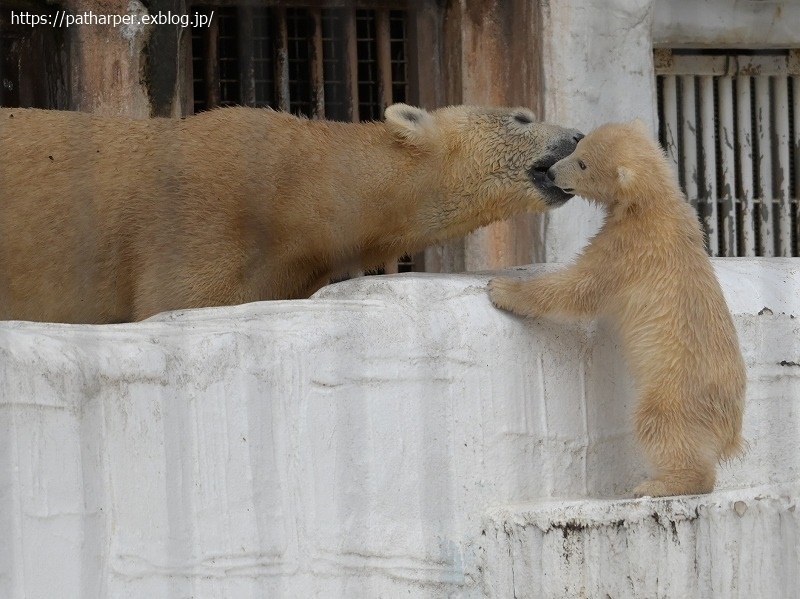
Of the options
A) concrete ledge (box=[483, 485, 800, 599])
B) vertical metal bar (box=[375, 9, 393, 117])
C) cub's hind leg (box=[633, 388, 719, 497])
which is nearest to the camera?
concrete ledge (box=[483, 485, 800, 599])

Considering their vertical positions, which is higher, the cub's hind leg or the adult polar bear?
the adult polar bear

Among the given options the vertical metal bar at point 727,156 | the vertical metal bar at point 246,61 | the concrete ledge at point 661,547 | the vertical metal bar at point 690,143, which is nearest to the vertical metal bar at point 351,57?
the vertical metal bar at point 246,61

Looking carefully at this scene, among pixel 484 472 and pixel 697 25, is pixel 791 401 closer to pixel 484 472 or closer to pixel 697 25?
pixel 484 472

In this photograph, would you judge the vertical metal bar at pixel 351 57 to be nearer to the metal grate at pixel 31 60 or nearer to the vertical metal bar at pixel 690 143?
the metal grate at pixel 31 60

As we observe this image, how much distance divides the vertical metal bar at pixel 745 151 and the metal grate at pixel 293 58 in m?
1.91

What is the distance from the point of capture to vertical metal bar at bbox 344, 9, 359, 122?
20.9ft

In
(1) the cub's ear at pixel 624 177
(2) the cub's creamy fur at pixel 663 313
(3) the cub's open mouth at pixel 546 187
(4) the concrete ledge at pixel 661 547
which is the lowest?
(4) the concrete ledge at pixel 661 547

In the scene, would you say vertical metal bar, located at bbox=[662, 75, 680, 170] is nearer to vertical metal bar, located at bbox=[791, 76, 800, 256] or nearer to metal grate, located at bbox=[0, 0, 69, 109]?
vertical metal bar, located at bbox=[791, 76, 800, 256]

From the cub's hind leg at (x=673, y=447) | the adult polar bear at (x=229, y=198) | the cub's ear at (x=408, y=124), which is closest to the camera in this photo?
the cub's hind leg at (x=673, y=447)

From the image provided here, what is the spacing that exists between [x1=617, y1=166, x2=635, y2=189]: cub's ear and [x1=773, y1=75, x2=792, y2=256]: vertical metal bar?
11.6 feet

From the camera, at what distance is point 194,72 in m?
6.57

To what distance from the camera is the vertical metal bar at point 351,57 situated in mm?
6383

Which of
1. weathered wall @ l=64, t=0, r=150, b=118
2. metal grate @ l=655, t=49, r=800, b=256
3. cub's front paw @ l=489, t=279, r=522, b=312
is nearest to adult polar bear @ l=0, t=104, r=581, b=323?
weathered wall @ l=64, t=0, r=150, b=118

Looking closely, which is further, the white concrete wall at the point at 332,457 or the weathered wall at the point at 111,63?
the weathered wall at the point at 111,63
